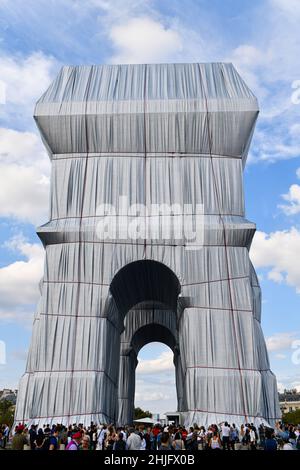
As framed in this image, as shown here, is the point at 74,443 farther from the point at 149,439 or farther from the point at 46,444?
the point at 149,439

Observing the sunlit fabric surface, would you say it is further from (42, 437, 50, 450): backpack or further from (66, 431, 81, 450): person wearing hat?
(66, 431, 81, 450): person wearing hat

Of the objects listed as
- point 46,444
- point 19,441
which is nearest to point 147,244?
point 46,444

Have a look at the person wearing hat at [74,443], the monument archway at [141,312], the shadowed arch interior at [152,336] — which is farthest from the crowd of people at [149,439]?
the shadowed arch interior at [152,336]

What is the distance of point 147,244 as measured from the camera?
25.6 m

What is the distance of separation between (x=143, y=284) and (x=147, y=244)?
4.58 metres

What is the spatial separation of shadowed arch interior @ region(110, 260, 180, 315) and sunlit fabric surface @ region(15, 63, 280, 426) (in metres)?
0.14

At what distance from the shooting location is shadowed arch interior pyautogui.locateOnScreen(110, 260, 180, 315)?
2605cm

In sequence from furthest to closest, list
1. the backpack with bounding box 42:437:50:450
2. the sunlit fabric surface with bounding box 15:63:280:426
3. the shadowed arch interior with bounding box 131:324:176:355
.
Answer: the shadowed arch interior with bounding box 131:324:176:355 < the sunlit fabric surface with bounding box 15:63:280:426 < the backpack with bounding box 42:437:50:450

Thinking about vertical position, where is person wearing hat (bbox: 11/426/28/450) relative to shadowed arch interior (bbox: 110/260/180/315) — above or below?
below

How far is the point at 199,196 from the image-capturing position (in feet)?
86.6

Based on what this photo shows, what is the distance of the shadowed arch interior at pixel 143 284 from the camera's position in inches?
1025

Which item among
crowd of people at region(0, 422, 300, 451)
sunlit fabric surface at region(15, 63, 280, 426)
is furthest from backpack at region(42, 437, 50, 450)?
sunlit fabric surface at region(15, 63, 280, 426)
